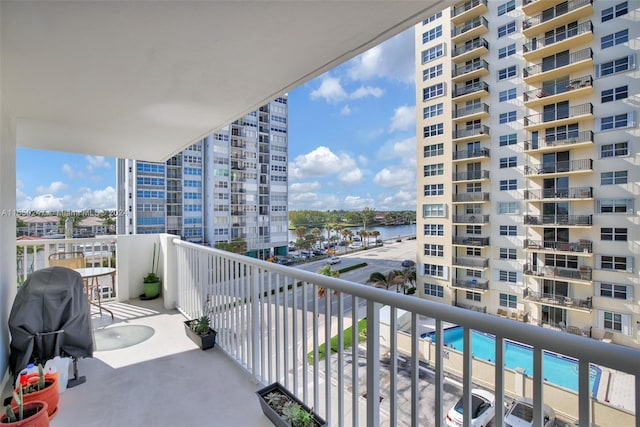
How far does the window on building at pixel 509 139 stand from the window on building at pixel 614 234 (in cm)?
119

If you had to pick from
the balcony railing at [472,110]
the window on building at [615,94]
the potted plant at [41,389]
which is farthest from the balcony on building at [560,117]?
the potted plant at [41,389]

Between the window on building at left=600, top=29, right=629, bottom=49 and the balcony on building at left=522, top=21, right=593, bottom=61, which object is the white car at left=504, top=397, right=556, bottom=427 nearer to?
the window on building at left=600, top=29, right=629, bottom=49

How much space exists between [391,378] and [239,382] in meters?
1.41

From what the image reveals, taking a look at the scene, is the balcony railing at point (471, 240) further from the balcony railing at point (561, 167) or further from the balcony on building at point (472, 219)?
the balcony railing at point (561, 167)

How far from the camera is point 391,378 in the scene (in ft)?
3.74

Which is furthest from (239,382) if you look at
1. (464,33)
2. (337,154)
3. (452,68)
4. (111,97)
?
(337,154)

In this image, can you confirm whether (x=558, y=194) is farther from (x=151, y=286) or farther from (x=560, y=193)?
(x=151, y=286)

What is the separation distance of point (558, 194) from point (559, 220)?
9.4 inches

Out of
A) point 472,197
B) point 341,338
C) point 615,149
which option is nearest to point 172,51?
point 341,338

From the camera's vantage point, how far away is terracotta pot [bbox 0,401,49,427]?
4.52 feet

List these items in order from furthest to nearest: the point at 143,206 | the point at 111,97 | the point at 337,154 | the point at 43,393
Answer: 1. the point at 143,206
2. the point at 337,154
3. the point at 111,97
4. the point at 43,393

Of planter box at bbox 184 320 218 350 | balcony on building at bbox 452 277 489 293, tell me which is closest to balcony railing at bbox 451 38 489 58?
balcony on building at bbox 452 277 489 293

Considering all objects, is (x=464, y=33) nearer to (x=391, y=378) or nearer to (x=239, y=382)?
(x=391, y=378)

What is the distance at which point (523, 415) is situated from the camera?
0.85m
